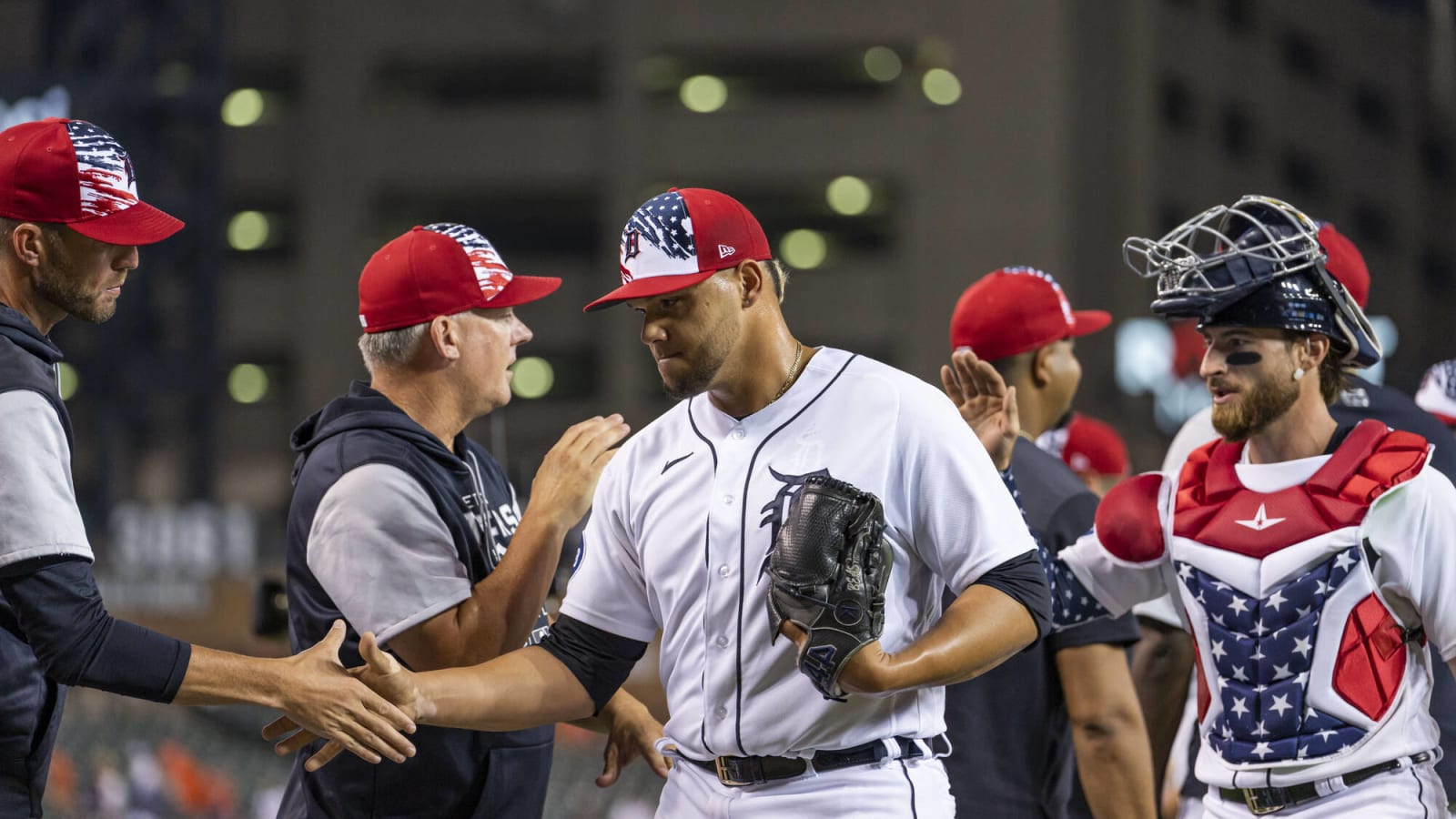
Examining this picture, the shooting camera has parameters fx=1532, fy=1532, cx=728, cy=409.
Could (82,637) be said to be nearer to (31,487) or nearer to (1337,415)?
(31,487)

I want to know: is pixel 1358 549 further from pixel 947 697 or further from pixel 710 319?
pixel 710 319

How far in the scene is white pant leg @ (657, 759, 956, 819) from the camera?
2908mm

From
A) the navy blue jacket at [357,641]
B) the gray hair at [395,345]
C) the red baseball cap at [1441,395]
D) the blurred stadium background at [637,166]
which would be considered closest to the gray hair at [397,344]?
the gray hair at [395,345]

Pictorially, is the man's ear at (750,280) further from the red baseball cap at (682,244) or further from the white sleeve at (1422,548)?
the white sleeve at (1422,548)

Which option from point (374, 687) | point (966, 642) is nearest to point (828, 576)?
point (966, 642)

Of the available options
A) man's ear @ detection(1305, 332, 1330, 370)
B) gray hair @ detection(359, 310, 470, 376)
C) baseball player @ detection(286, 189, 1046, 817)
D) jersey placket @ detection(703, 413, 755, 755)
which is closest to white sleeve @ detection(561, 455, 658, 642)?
baseball player @ detection(286, 189, 1046, 817)

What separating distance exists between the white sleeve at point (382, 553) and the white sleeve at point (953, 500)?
1.14m

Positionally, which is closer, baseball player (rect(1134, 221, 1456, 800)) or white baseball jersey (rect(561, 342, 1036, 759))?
white baseball jersey (rect(561, 342, 1036, 759))

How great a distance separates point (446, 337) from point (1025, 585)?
1695mm

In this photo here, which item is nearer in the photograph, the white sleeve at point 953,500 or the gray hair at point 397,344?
the white sleeve at point 953,500

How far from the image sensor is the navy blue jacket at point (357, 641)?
3.60 metres

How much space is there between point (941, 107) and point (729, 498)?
35047 mm

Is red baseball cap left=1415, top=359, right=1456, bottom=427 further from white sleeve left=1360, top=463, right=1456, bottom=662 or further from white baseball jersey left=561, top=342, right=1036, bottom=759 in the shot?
white baseball jersey left=561, top=342, right=1036, bottom=759

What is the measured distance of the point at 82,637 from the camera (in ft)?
9.80
